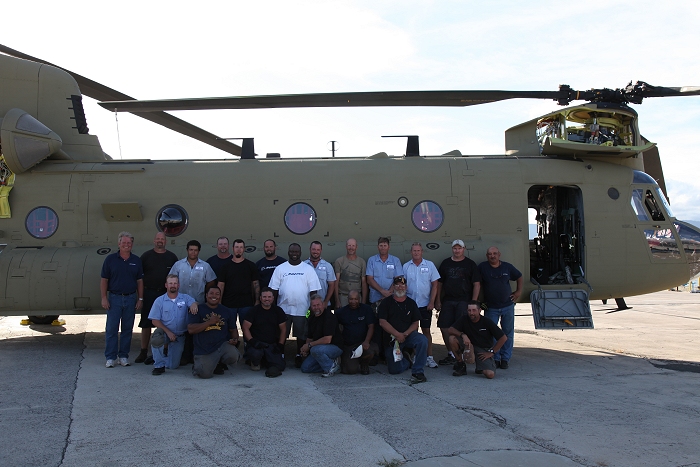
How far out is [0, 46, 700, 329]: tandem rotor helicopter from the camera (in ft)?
33.5

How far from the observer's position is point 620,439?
5457 millimetres

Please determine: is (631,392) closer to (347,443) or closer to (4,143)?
(347,443)

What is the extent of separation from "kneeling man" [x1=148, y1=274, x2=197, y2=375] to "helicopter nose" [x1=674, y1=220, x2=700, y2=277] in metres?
8.44

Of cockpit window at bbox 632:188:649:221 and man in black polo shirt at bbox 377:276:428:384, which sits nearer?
man in black polo shirt at bbox 377:276:428:384

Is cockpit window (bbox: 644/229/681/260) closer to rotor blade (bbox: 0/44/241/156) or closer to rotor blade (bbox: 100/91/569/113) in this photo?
rotor blade (bbox: 100/91/569/113)

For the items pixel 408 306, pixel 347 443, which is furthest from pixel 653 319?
pixel 347 443

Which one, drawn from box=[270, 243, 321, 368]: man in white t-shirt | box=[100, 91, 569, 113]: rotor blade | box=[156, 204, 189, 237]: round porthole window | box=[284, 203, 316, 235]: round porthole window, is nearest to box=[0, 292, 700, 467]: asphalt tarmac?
box=[270, 243, 321, 368]: man in white t-shirt

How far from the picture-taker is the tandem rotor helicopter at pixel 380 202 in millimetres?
10203

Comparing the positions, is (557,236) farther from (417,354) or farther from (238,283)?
(238,283)

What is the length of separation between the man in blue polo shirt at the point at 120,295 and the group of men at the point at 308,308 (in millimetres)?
15

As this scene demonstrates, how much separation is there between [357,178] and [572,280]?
4200mm

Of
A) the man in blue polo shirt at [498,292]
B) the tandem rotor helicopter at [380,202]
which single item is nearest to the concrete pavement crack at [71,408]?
the tandem rotor helicopter at [380,202]

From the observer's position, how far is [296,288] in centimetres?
863

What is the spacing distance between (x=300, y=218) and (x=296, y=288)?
199 centimetres
